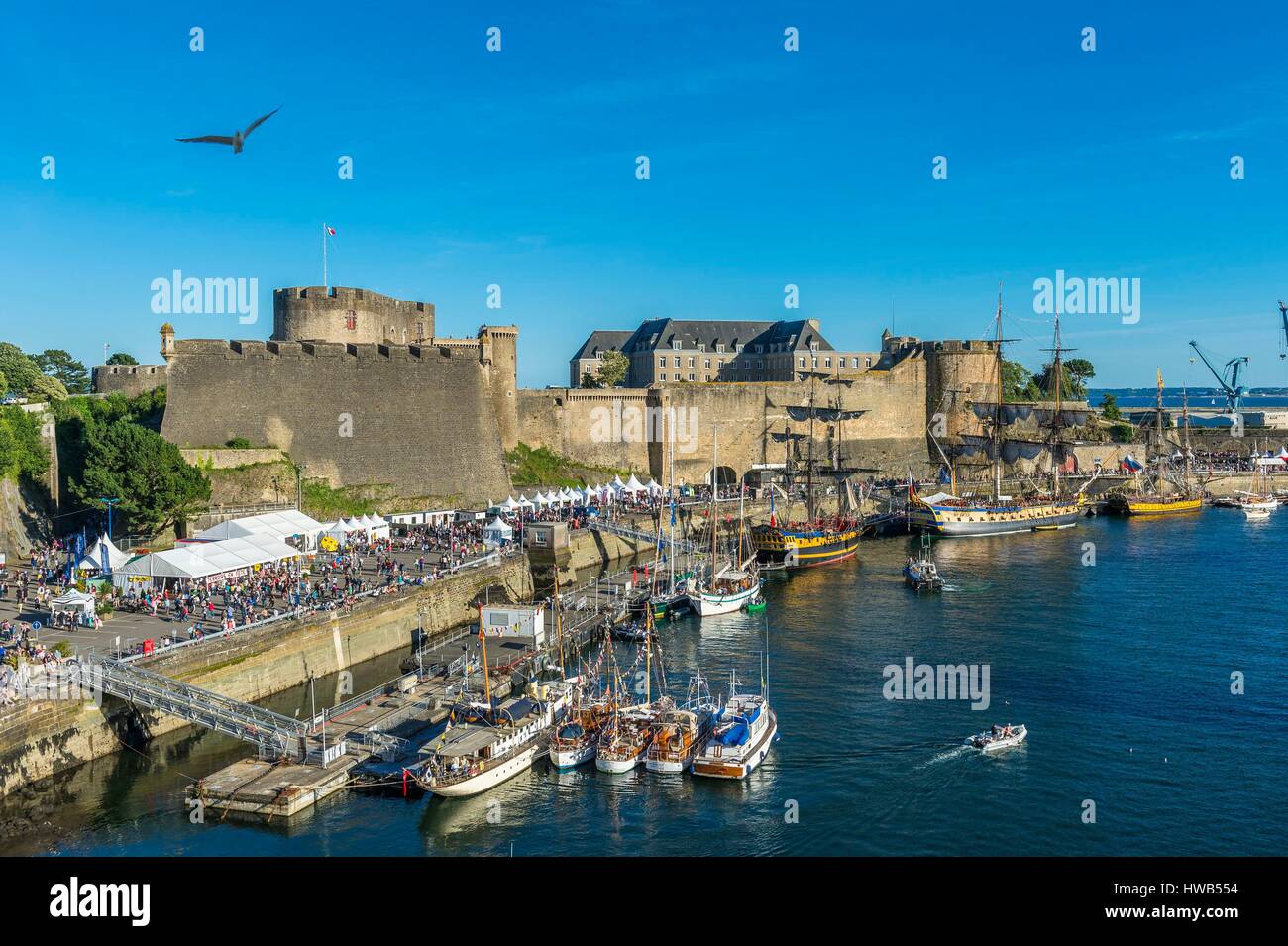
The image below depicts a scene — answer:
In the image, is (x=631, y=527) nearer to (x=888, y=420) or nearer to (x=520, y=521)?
(x=520, y=521)

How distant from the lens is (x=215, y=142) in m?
15.6

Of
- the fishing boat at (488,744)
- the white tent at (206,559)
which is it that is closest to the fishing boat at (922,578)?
the fishing boat at (488,744)

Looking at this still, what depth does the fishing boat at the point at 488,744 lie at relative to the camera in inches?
776

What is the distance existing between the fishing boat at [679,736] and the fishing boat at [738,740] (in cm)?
31

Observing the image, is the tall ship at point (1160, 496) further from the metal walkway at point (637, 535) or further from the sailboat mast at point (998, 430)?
the metal walkway at point (637, 535)

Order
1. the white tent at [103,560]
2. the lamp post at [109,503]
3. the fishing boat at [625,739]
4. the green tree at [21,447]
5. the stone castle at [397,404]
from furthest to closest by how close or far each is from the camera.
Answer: the stone castle at [397,404] < the green tree at [21,447] < the lamp post at [109,503] < the white tent at [103,560] < the fishing boat at [625,739]

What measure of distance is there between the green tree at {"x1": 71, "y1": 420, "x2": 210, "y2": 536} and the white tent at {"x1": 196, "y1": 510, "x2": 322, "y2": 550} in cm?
165

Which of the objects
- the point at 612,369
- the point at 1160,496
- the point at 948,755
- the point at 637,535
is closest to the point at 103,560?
the point at 948,755

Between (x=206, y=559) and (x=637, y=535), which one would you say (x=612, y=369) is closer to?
(x=637, y=535)

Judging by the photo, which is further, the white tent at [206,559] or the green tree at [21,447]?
the green tree at [21,447]

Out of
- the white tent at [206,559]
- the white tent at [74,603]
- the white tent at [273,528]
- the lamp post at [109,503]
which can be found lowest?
the white tent at [74,603]

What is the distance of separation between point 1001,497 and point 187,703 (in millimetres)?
54290
